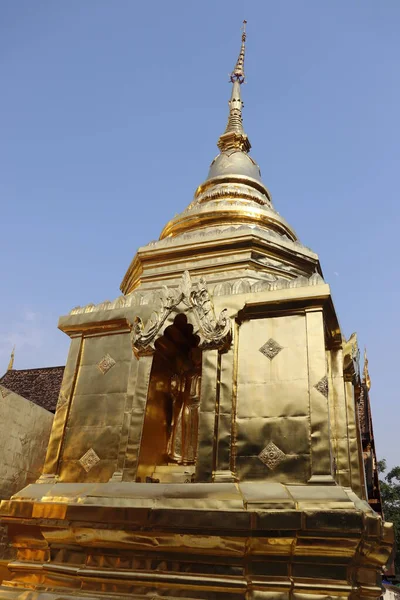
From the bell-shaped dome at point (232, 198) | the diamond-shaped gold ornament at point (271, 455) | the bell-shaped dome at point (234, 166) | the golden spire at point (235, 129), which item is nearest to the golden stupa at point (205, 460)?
the diamond-shaped gold ornament at point (271, 455)

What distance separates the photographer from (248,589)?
16.9ft

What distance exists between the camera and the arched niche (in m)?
7.11

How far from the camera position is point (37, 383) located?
56.1 feet

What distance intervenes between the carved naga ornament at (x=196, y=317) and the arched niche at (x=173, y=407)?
0.18 meters

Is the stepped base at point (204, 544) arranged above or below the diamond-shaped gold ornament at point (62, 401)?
A: below

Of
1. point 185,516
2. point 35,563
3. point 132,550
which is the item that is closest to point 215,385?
point 185,516

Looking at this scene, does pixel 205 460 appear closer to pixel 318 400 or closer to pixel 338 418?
pixel 318 400

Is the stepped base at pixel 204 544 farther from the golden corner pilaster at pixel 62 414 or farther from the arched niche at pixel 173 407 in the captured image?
the arched niche at pixel 173 407

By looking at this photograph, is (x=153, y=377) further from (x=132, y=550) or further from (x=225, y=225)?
(x=225, y=225)

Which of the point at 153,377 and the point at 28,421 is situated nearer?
the point at 153,377

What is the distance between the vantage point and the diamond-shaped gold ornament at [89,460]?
22.3 feet

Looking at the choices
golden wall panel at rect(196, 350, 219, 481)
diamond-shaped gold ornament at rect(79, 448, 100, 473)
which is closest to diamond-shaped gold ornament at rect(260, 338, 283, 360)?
golden wall panel at rect(196, 350, 219, 481)

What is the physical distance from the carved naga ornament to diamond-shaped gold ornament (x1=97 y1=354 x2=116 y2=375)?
0.47m

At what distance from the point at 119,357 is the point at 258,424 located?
236 cm
